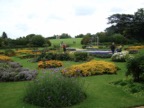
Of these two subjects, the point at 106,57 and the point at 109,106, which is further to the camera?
the point at 106,57

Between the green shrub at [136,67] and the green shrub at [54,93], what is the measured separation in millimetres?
2828

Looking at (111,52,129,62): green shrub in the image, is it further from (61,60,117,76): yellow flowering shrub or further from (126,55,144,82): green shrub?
(126,55,144,82): green shrub

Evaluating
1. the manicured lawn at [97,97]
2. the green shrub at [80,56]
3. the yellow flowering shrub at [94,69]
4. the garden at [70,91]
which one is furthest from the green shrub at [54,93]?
the green shrub at [80,56]

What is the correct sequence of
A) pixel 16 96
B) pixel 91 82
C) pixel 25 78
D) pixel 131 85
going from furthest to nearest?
pixel 25 78 → pixel 91 82 → pixel 131 85 → pixel 16 96

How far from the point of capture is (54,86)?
8.04 meters

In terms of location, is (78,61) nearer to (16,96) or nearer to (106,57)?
(106,57)

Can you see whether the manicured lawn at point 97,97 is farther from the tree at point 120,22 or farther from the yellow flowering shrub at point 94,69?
the tree at point 120,22

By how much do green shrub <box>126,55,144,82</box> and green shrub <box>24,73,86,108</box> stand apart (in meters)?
2.83

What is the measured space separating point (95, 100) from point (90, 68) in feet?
18.6

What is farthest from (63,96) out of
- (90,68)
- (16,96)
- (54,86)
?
(90,68)

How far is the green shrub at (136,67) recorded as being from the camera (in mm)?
10227

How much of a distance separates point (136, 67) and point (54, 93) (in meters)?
3.96

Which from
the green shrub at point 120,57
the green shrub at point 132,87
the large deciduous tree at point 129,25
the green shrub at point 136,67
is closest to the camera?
the green shrub at point 132,87

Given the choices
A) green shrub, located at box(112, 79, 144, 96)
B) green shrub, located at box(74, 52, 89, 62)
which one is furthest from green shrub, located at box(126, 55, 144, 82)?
green shrub, located at box(74, 52, 89, 62)
